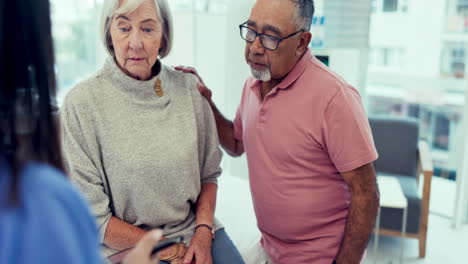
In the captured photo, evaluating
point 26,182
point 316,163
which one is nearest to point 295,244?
point 316,163

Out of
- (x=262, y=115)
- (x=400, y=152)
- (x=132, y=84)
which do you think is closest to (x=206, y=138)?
(x=262, y=115)

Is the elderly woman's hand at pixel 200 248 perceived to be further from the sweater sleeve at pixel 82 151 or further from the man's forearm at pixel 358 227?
the man's forearm at pixel 358 227

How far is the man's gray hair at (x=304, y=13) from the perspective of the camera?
59.1 inches

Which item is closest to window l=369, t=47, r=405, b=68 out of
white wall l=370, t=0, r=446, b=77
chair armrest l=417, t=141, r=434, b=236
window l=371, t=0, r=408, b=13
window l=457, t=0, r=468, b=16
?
white wall l=370, t=0, r=446, b=77

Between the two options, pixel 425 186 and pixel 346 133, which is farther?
pixel 425 186

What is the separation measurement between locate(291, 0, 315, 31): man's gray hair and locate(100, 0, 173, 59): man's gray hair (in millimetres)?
446

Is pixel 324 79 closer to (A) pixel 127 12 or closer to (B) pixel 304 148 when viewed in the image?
(B) pixel 304 148

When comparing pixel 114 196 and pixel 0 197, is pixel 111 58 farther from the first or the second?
pixel 0 197

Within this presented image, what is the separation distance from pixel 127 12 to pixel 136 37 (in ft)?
0.27

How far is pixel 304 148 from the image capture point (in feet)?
4.97

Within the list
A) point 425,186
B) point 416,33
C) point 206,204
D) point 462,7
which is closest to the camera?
point 206,204

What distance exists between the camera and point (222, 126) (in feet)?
6.04

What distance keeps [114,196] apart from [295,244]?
26.6 inches

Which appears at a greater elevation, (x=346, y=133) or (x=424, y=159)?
(x=346, y=133)
